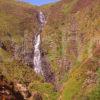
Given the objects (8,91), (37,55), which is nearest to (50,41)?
(37,55)

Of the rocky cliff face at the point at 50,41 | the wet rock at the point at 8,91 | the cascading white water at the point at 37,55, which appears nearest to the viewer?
the wet rock at the point at 8,91

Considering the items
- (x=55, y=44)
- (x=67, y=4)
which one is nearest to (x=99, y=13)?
(x=55, y=44)

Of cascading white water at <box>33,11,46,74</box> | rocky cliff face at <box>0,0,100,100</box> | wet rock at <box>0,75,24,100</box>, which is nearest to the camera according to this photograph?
wet rock at <box>0,75,24,100</box>

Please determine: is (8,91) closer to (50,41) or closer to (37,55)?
(37,55)

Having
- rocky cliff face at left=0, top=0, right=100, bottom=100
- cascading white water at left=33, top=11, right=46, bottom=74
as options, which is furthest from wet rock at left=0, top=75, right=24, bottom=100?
cascading white water at left=33, top=11, right=46, bottom=74

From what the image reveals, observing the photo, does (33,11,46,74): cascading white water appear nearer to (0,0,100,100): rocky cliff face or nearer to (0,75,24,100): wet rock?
(0,0,100,100): rocky cliff face

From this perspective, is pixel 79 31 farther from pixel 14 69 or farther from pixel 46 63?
pixel 14 69

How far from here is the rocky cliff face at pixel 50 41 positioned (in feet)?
310

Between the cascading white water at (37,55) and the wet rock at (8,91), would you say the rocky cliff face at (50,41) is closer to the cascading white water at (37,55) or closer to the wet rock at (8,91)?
the cascading white water at (37,55)

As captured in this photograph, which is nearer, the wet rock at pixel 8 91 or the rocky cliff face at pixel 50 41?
the wet rock at pixel 8 91

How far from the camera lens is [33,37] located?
363ft

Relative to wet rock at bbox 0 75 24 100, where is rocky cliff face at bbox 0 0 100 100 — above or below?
below

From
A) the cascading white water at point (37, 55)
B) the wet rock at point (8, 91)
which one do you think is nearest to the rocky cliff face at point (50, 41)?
the cascading white water at point (37, 55)

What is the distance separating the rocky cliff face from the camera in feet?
310
